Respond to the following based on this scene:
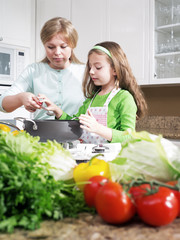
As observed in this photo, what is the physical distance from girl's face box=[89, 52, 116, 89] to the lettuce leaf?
45.7 inches

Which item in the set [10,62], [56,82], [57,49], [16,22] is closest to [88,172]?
[57,49]

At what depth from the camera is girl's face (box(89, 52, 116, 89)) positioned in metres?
1.81

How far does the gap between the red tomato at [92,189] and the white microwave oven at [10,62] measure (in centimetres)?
310

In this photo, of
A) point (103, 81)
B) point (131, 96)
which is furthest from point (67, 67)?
point (131, 96)

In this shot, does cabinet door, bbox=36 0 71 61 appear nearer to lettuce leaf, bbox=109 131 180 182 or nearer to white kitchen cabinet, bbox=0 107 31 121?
white kitchen cabinet, bbox=0 107 31 121

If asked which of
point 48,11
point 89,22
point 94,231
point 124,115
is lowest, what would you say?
point 94,231

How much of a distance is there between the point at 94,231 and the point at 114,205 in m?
0.06

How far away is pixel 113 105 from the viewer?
1854 mm

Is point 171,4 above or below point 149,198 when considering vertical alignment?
above

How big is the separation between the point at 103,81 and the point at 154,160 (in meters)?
1.24

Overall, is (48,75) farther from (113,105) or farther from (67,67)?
(113,105)

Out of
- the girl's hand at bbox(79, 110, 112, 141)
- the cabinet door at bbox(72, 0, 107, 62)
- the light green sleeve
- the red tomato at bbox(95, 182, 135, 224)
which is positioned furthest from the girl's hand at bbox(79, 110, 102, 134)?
the cabinet door at bbox(72, 0, 107, 62)

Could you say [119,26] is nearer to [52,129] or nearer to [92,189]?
[52,129]

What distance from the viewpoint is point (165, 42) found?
2.86m
